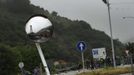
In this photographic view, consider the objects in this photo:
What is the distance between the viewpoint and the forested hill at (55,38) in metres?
101

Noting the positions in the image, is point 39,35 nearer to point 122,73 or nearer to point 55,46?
point 122,73

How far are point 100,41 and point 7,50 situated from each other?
2708 inches

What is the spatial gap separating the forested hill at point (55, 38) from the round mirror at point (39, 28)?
242 feet

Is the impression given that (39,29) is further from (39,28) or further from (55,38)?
(55,38)

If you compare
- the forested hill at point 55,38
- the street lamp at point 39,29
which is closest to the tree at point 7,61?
the forested hill at point 55,38

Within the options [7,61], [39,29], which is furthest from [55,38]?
[39,29]

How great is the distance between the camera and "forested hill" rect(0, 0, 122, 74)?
3991 inches

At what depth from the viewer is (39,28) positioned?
265 inches

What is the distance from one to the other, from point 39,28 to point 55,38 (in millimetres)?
123787

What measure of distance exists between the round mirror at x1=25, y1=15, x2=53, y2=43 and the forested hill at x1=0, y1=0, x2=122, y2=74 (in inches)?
2909

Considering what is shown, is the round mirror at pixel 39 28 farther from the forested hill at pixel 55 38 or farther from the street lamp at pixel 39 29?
the forested hill at pixel 55 38

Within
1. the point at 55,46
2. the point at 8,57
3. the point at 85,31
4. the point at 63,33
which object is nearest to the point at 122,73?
the point at 8,57

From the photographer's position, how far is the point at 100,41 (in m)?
159

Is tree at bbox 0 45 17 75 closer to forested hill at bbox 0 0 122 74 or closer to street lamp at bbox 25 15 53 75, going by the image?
forested hill at bbox 0 0 122 74
